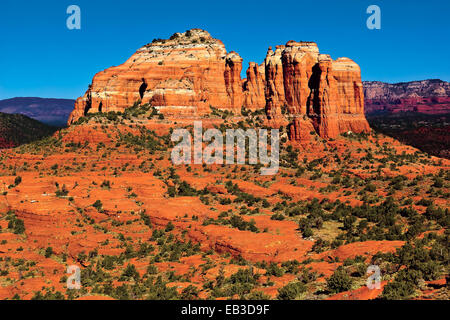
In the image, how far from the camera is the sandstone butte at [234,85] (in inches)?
3041

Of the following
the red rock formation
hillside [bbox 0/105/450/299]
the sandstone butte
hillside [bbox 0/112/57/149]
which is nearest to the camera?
hillside [bbox 0/105/450/299]

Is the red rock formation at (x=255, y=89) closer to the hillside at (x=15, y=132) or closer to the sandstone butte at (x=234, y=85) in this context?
the sandstone butte at (x=234, y=85)

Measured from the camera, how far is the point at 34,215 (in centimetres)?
3975

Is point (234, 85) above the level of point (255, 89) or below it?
Answer: above

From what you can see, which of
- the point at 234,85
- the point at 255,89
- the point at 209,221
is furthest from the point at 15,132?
the point at 209,221

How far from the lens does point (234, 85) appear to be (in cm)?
8606

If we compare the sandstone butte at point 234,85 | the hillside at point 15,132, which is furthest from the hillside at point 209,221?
the hillside at point 15,132

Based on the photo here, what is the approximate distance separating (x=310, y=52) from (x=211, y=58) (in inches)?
827

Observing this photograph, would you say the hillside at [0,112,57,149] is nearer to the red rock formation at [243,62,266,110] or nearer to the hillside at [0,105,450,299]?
the red rock formation at [243,62,266,110]

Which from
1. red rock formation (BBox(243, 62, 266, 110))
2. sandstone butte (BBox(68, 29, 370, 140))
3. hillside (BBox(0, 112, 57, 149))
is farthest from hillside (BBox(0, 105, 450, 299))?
hillside (BBox(0, 112, 57, 149))

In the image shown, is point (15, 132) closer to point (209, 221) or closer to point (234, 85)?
point (234, 85)

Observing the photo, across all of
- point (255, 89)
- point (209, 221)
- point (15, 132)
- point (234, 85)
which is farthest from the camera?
point (15, 132)

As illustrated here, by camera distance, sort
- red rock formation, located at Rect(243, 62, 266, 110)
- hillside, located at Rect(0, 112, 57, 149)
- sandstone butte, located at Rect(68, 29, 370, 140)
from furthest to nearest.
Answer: hillside, located at Rect(0, 112, 57, 149), red rock formation, located at Rect(243, 62, 266, 110), sandstone butte, located at Rect(68, 29, 370, 140)

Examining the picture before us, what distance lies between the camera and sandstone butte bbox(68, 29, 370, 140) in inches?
3041
